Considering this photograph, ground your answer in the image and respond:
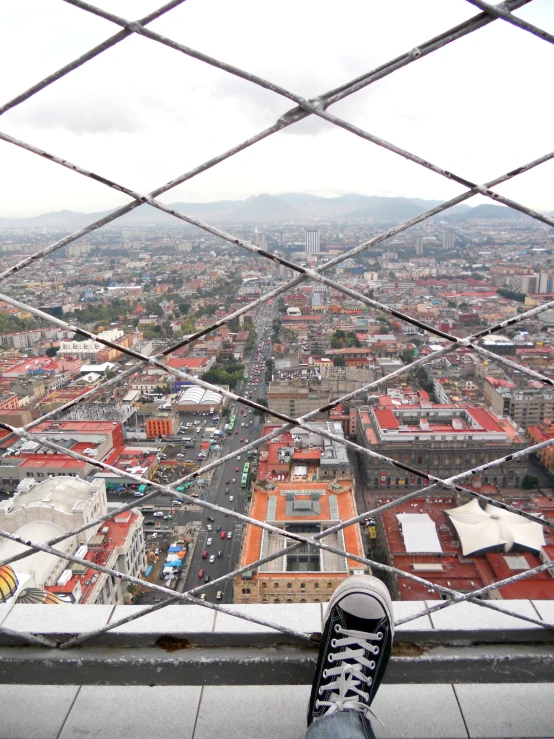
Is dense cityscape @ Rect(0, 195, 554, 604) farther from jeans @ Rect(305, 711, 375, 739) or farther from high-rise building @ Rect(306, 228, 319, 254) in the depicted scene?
high-rise building @ Rect(306, 228, 319, 254)

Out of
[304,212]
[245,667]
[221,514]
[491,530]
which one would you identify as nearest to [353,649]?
[245,667]

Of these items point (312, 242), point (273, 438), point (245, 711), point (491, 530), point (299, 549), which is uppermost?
point (312, 242)

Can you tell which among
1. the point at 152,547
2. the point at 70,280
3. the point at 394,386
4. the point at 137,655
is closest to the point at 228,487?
the point at 152,547

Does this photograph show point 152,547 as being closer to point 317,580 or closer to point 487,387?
point 317,580

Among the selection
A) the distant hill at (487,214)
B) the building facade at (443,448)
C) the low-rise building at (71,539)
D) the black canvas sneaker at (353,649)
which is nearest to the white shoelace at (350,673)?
the black canvas sneaker at (353,649)

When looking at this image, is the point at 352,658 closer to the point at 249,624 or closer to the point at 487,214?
the point at 249,624

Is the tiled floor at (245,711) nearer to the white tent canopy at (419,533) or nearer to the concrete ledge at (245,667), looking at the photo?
the concrete ledge at (245,667)

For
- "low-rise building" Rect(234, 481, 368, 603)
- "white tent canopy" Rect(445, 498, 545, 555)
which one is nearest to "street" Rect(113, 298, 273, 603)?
"low-rise building" Rect(234, 481, 368, 603)
